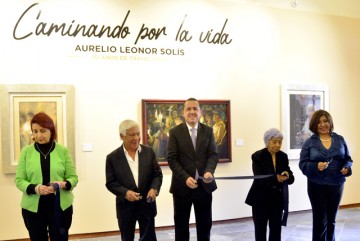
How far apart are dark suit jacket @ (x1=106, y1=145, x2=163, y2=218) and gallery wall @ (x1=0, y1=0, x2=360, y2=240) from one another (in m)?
1.85

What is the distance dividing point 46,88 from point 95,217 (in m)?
1.82

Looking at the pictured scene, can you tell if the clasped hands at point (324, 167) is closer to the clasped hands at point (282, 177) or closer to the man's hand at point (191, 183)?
the clasped hands at point (282, 177)

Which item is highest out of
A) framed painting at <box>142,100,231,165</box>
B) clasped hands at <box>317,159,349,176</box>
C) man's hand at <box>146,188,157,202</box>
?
framed painting at <box>142,100,231,165</box>

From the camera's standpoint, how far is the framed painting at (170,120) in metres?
4.82

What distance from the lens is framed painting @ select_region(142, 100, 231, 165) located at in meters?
4.82

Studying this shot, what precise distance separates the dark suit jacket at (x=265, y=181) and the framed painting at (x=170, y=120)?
6.00 ft

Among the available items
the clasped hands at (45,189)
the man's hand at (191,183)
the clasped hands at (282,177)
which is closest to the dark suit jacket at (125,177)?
the man's hand at (191,183)

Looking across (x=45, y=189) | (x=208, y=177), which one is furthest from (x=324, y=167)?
(x=45, y=189)

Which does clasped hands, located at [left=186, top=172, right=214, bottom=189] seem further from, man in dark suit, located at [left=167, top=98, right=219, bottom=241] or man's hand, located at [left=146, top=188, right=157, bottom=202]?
man's hand, located at [left=146, top=188, right=157, bottom=202]

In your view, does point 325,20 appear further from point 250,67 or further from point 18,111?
point 18,111

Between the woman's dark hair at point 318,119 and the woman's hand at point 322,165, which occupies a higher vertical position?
the woman's dark hair at point 318,119

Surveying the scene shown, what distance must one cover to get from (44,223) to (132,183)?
2.49 ft

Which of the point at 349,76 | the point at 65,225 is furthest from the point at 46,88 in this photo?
the point at 349,76

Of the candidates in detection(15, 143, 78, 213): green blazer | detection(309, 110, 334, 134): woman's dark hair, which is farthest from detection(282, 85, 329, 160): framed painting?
detection(15, 143, 78, 213): green blazer
